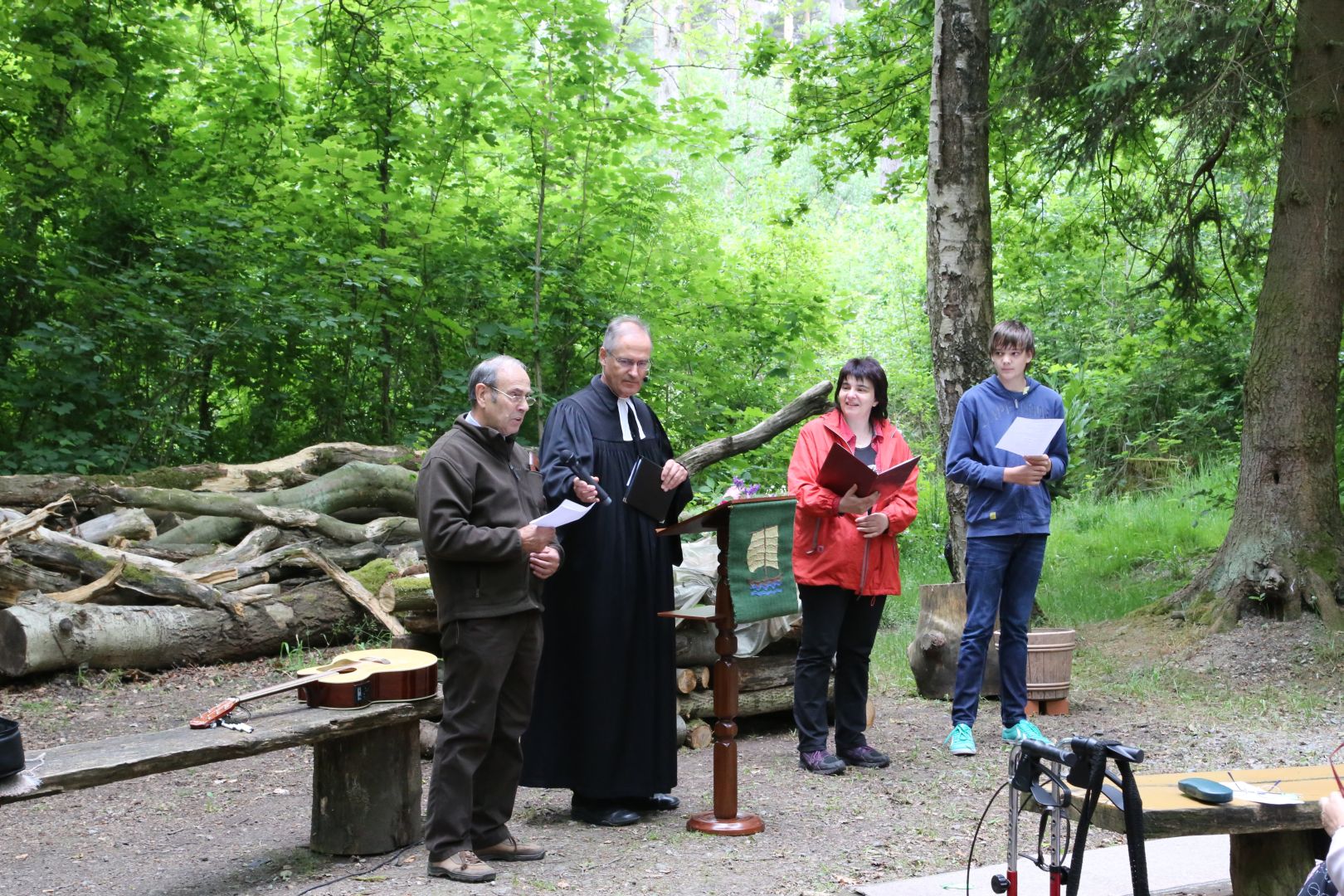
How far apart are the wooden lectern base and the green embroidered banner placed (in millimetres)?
847

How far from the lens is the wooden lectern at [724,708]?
4.94m

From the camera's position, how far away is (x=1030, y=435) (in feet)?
19.2

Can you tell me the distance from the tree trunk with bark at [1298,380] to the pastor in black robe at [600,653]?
5.35 m

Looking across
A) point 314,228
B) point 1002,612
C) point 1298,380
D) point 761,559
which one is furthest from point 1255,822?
point 314,228

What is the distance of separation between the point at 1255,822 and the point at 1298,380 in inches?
251

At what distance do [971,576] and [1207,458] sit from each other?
1190 cm

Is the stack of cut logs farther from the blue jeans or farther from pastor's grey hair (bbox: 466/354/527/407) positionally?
pastor's grey hair (bbox: 466/354/527/407)

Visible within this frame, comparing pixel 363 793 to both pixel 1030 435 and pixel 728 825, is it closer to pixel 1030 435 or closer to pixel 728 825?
pixel 728 825

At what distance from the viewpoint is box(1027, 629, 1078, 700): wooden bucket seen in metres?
7.00

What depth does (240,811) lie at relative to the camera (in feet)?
18.5

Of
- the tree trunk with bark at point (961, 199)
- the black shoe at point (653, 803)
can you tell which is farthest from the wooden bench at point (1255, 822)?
the tree trunk with bark at point (961, 199)

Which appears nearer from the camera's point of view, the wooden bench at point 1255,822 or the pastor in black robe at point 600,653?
the wooden bench at point 1255,822

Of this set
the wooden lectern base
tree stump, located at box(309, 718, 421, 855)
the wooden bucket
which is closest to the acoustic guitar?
tree stump, located at box(309, 718, 421, 855)

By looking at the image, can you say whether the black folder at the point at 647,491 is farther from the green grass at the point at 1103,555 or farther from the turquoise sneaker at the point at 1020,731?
the green grass at the point at 1103,555
